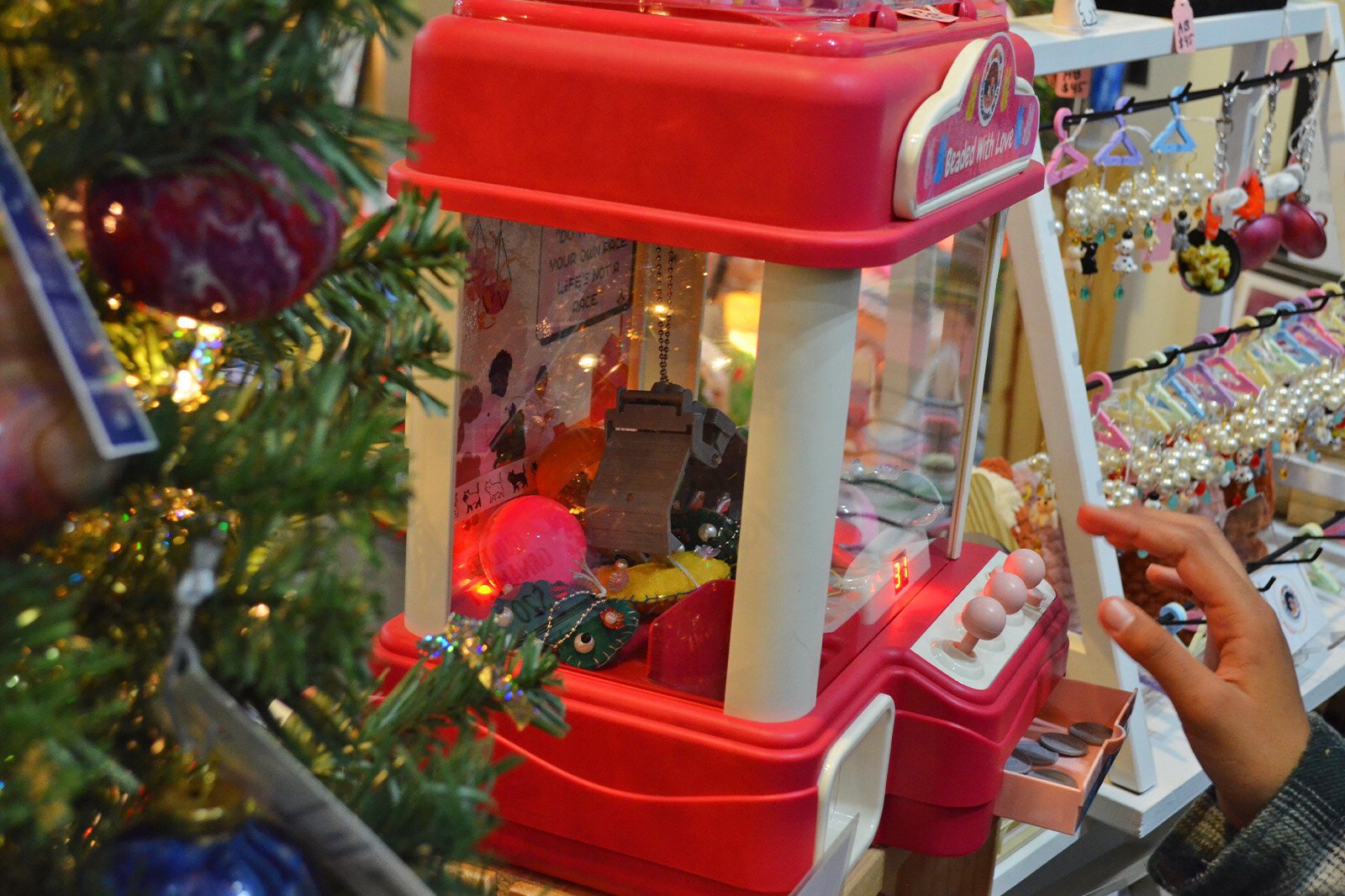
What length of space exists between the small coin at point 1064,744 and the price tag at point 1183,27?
2.29 feet

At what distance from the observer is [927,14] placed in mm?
801

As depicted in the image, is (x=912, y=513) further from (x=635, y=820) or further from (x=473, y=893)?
(x=473, y=893)

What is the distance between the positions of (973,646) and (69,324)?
2.17 ft

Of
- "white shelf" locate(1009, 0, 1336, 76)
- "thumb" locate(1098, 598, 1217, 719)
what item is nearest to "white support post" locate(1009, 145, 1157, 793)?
"white shelf" locate(1009, 0, 1336, 76)

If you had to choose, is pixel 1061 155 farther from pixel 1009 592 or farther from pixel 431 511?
pixel 431 511

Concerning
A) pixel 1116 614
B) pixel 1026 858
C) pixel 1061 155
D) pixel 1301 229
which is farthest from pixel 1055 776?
pixel 1301 229

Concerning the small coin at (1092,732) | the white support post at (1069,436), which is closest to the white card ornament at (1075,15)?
the white support post at (1069,436)

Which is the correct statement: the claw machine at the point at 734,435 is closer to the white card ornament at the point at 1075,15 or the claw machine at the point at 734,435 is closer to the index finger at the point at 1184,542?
the index finger at the point at 1184,542

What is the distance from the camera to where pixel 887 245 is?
2.07ft

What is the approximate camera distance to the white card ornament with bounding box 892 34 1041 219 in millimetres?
647

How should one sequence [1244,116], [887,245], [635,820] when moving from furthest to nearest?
[1244,116] → [635,820] → [887,245]

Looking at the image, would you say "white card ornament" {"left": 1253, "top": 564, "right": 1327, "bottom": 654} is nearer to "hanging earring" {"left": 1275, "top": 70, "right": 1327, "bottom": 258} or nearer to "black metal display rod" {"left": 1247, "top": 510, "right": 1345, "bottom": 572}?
"black metal display rod" {"left": 1247, "top": 510, "right": 1345, "bottom": 572}

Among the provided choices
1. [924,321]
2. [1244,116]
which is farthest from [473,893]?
[1244,116]

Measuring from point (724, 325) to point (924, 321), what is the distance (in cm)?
16
